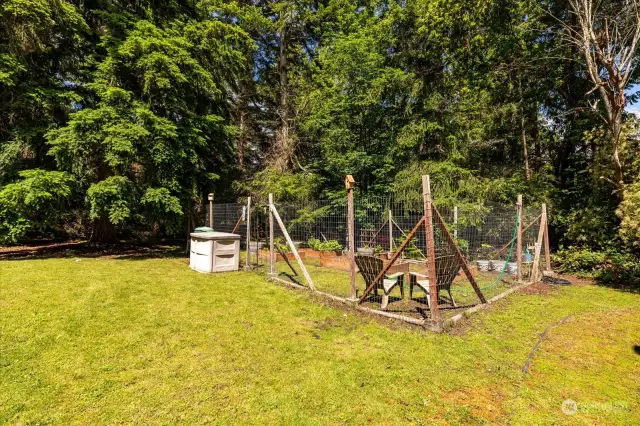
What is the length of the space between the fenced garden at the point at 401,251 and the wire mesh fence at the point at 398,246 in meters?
0.02

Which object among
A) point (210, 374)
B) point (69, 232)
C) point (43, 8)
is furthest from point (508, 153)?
point (69, 232)

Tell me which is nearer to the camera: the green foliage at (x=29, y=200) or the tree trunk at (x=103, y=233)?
the green foliage at (x=29, y=200)

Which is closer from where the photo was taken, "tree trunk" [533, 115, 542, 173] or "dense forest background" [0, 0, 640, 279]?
"dense forest background" [0, 0, 640, 279]

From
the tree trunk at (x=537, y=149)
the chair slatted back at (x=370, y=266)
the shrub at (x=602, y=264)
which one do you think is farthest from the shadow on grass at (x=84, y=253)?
the tree trunk at (x=537, y=149)

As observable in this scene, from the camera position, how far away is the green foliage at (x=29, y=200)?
8977 mm

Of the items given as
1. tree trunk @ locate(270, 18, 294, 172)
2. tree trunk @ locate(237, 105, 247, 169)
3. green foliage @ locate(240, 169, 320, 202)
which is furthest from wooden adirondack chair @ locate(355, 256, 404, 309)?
tree trunk @ locate(237, 105, 247, 169)

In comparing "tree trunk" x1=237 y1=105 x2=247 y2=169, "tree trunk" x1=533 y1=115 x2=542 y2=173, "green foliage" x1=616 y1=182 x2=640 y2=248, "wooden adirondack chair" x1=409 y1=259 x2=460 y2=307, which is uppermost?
"tree trunk" x1=237 y1=105 x2=247 y2=169

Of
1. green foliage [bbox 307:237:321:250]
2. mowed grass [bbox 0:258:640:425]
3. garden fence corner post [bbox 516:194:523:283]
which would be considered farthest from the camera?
green foliage [bbox 307:237:321:250]

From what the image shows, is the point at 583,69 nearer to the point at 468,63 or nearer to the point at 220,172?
the point at 468,63

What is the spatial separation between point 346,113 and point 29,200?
10.8m

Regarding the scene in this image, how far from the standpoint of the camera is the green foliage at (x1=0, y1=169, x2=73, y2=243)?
8.98 metres

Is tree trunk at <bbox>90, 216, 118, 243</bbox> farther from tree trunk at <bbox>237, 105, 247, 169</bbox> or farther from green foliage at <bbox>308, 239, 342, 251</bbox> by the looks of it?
green foliage at <bbox>308, 239, 342, 251</bbox>

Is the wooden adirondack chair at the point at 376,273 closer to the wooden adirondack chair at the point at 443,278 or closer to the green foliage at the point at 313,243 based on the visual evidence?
the wooden adirondack chair at the point at 443,278

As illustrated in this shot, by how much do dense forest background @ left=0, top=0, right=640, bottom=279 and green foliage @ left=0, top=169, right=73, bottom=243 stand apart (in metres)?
0.05
